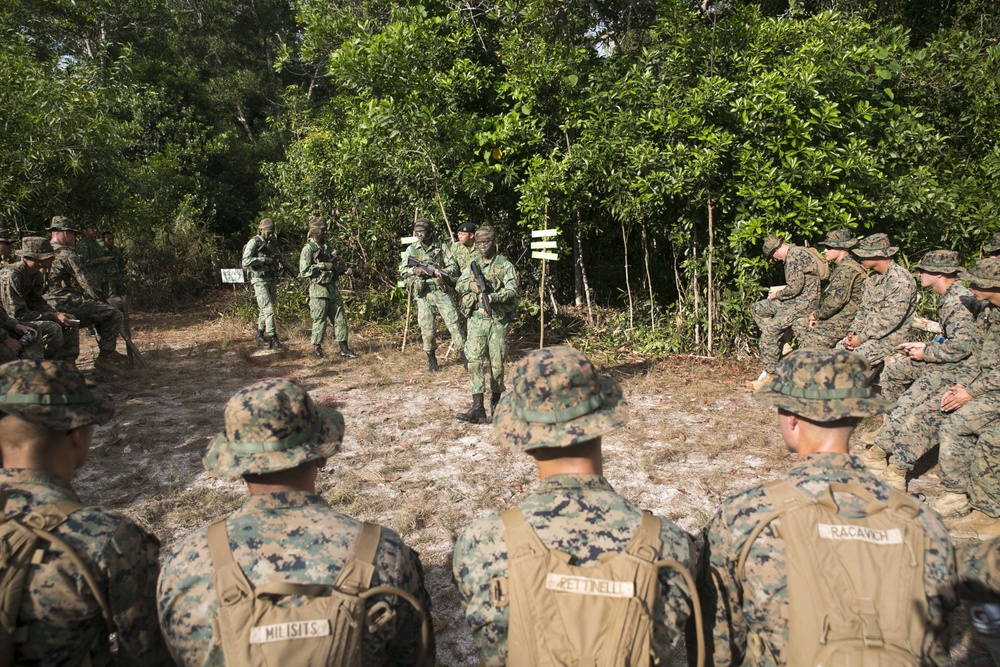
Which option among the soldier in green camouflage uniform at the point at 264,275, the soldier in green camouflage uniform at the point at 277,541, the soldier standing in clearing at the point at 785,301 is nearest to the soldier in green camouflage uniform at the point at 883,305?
the soldier standing in clearing at the point at 785,301

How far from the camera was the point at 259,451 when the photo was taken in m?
2.02

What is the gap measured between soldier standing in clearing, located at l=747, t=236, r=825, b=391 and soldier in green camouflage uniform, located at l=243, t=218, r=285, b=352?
666 centimetres

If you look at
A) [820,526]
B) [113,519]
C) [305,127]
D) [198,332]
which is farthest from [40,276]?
[305,127]

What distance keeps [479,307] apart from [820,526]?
16.6ft

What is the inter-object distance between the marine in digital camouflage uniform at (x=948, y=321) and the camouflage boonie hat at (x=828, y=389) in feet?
10.0

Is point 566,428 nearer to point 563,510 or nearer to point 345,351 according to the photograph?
point 563,510

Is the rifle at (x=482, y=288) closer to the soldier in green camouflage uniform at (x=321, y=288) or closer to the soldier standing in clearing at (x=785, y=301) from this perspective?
the soldier standing in clearing at (x=785, y=301)

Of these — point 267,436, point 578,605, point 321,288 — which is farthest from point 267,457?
point 321,288

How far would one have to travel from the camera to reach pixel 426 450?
5887mm

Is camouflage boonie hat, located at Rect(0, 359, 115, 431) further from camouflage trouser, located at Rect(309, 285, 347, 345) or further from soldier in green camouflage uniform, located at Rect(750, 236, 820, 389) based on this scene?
camouflage trouser, located at Rect(309, 285, 347, 345)

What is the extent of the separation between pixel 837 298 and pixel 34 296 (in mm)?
8617

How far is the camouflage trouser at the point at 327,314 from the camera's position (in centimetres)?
931

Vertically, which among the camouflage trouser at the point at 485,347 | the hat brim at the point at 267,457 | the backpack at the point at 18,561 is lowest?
the camouflage trouser at the point at 485,347

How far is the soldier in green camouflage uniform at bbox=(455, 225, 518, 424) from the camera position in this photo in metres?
6.62
